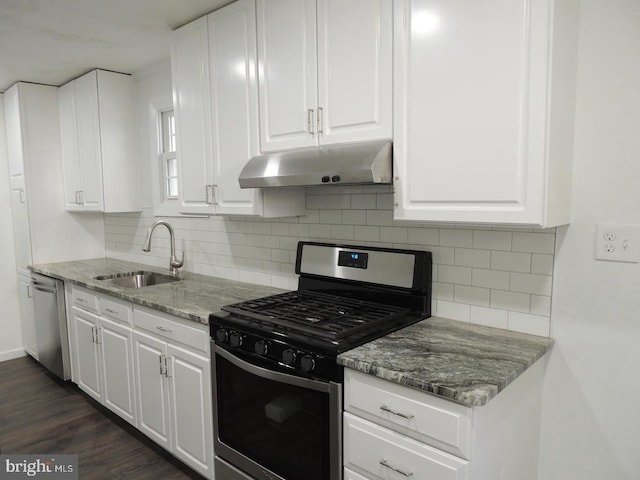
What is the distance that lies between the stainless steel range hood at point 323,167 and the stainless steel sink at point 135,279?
1.47m

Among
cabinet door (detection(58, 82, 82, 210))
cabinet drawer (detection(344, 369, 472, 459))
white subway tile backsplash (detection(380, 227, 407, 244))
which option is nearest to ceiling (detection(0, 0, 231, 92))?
cabinet door (detection(58, 82, 82, 210))

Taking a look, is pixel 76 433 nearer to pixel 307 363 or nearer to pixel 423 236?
pixel 307 363

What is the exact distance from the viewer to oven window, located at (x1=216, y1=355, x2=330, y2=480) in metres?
1.59

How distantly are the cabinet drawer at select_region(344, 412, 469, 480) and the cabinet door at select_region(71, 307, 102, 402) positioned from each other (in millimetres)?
2095

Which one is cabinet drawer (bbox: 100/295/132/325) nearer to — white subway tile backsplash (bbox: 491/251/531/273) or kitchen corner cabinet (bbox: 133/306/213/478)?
kitchen corner cabinet (bbox: 133/306/213/478)

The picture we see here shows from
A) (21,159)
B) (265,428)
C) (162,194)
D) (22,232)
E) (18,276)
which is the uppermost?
(21,159)

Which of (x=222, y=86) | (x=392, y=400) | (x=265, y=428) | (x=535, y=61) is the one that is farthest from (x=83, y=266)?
(x=535, y=61)

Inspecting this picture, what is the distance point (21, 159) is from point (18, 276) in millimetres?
1104

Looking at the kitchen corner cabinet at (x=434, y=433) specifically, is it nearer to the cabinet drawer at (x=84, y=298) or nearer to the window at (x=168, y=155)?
the cabinet drawer at (x=84, y=298)

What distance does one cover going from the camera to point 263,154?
6.86 ft

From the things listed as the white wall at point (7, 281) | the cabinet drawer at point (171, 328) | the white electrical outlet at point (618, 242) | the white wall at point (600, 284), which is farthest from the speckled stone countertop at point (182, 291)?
the white electrical outlet at point (618, 242)

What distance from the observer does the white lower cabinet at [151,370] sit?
83.0 inches

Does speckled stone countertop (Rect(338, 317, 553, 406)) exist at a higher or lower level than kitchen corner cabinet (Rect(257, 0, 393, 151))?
lower

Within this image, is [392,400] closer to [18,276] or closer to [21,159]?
[21,159]
